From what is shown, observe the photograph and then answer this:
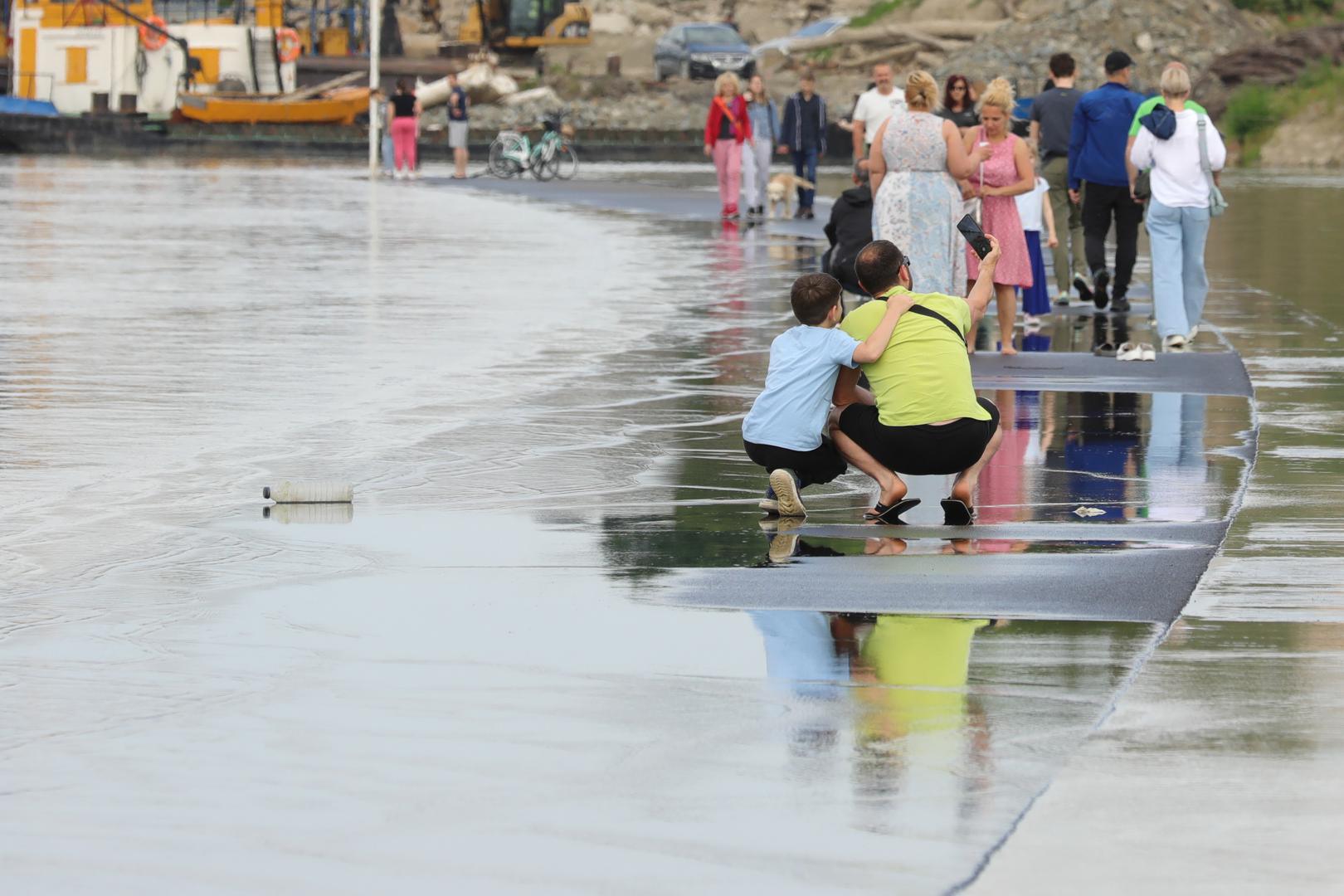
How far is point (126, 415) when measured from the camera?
1132cm

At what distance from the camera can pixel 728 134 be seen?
28.1 metres

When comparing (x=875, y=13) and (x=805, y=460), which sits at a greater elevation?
(x=875, y=13)

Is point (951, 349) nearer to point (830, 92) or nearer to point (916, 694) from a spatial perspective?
point (916, 694)

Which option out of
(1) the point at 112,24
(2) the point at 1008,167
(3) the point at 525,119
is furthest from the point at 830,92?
(2) the point at 1008,167

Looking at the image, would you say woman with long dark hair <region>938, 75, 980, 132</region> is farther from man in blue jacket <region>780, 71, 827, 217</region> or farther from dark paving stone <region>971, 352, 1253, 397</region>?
man in blue jacket <region>780, 71, 827, 217</region>

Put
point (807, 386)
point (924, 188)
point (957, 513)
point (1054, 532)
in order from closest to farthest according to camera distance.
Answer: point (1054, 532) → point (957, 513) → point (807, 386) → point (924, 188)

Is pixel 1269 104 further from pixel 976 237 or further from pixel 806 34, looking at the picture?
pixel 976 237

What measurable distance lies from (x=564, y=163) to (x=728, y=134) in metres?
19.6

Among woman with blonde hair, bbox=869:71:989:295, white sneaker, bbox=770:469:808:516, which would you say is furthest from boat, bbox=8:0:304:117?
white sneaker, bbox=770:469:808:516

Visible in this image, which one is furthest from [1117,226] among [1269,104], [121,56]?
[121,56]

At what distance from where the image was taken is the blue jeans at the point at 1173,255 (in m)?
14.4

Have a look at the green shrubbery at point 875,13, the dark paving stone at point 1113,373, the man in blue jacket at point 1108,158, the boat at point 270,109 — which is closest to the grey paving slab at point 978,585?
the dark paving stone at point 1113,373

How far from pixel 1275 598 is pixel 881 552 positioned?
1418 millimetres

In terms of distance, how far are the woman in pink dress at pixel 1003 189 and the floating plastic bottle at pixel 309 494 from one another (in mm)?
6238
